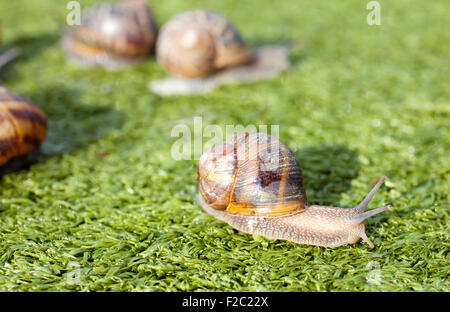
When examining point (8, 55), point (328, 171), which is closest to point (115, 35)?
point (8, 55)

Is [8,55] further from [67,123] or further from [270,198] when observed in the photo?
[270,198]

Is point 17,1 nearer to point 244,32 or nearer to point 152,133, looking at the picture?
point 244,32

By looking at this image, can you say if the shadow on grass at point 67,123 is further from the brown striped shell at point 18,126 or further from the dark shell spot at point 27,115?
the dark shell spot at point 27,115

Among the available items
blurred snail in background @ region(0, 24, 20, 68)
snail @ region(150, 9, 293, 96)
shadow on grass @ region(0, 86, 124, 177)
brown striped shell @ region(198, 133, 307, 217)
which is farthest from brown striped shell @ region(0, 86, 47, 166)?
blurred snail in background @ region(0, 24, 20, 68)

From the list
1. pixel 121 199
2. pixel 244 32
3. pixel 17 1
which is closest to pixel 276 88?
pixel 244 32

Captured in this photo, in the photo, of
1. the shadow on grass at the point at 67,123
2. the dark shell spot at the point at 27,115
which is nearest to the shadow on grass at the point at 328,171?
the shadow on grass at the point at 67,123

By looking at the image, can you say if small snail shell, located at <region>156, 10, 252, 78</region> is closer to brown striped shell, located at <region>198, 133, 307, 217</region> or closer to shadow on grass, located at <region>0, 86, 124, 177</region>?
Result: shadow on grass, located at <region>0, 86, 124, 177</region>
